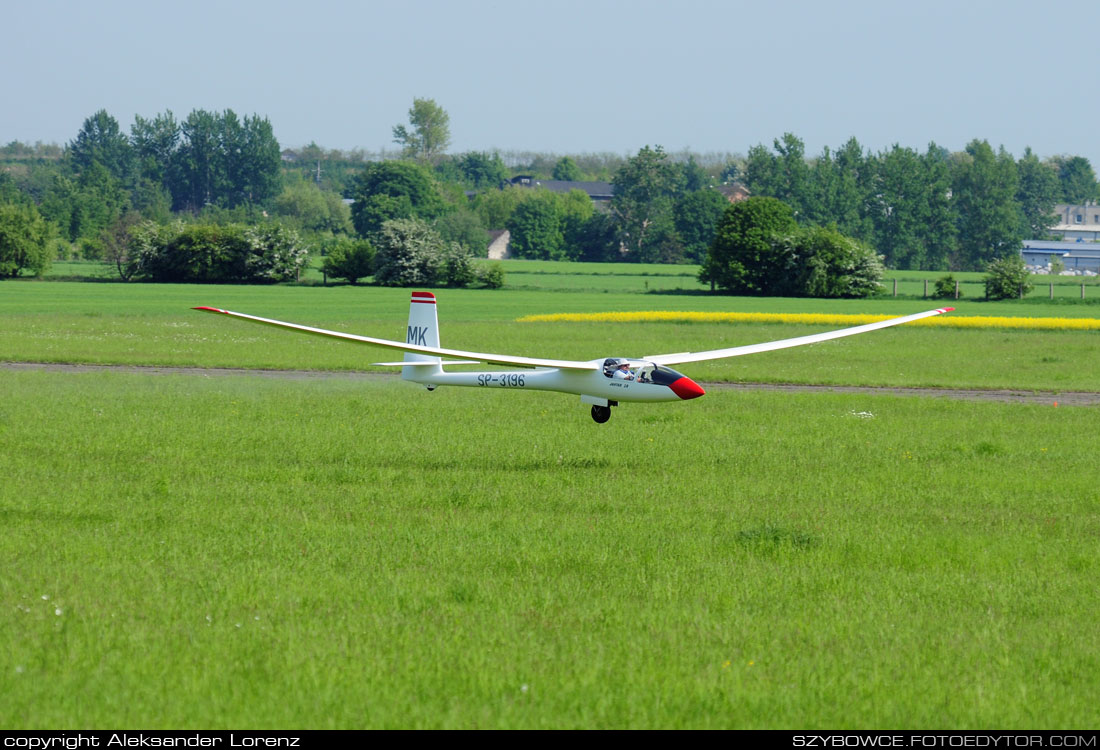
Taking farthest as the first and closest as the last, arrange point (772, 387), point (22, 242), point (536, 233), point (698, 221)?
1. point (536, 233)
2. point (698, 221)
3. point (22, 242)
4. point (772, 387)

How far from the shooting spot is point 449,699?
9656 millimetres

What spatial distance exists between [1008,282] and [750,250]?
21.0m

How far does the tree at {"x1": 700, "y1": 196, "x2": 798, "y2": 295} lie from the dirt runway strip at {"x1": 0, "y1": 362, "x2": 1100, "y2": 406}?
65.3 meters

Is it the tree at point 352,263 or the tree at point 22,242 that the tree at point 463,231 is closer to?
the tree at point 352,263

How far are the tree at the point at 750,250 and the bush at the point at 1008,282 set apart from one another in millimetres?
16231

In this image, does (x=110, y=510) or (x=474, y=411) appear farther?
(x=474, y=411)

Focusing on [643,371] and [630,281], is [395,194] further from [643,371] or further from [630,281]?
[643,371]

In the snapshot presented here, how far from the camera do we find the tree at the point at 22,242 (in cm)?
10719

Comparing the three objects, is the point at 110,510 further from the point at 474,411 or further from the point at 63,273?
the point at 63,273

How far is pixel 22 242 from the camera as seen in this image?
10856 centimetres

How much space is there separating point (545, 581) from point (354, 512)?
4543mm

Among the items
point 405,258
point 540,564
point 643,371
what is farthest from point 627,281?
point 540,564

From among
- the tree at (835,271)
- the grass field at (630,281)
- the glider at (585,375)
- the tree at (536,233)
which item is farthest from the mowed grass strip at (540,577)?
the tree at (536,233)

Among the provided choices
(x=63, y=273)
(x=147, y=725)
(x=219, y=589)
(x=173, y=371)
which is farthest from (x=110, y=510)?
(x=63, y=273)
